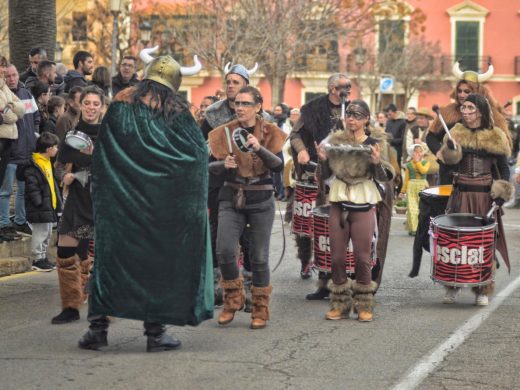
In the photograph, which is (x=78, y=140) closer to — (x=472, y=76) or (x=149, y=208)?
(x=149, y=208)

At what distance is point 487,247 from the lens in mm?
11141

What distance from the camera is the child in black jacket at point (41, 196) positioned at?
13391 millimetres

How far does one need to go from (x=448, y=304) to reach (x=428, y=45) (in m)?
48.9

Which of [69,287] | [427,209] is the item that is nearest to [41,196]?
[69,287]

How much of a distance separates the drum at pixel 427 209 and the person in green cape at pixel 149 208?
374 centimetres

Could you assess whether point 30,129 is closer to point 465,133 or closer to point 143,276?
point 465,133

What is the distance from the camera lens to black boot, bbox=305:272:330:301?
11.6 m

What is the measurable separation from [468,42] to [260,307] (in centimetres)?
5600

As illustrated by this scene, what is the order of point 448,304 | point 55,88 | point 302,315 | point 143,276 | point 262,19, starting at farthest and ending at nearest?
point 262,19, point 55,88, point 448,304, point 302,315, point 143,276

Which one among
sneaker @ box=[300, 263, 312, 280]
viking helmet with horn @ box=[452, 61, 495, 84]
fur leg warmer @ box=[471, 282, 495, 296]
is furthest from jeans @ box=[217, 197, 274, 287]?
sneaker @ box=[300, 263, 312, 280]

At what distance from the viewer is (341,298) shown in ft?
33.9

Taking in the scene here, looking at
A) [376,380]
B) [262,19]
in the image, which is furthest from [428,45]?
[376,380]

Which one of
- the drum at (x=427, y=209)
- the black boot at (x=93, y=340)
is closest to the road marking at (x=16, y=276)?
the drum at (x=427, y=209)

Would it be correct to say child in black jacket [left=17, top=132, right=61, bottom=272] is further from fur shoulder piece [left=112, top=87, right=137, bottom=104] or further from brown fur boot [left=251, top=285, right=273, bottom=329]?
fur shoulder piece [left=112, top=87, right=137, bottom=104]
